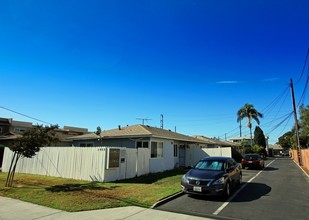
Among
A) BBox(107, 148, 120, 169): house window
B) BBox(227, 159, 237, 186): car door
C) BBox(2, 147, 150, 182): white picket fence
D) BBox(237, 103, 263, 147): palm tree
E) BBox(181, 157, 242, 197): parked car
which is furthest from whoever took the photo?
BBox(237, 103, 263, 147): palm tree

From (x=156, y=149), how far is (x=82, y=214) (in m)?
12.6

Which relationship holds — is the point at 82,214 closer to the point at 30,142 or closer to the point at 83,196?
the point at 83,196

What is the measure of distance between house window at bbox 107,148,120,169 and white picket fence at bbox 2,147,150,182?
0.62ft

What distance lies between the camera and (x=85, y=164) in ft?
48.7

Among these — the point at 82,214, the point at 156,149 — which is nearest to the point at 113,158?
the point at 156,149

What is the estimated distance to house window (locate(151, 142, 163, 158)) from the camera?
19.3 meters

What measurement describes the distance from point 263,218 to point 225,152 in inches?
778

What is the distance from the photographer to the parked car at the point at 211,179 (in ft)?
30.4

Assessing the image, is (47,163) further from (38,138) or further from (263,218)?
(263,218)

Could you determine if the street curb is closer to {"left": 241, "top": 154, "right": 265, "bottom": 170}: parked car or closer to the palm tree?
{"left": 241, "top": 154, "right": 265, "bottom": 170}: parked car

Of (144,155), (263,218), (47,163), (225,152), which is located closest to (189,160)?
(225,152)

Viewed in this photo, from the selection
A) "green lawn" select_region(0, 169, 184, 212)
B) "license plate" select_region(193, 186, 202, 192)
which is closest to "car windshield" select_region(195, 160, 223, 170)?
"green lawn" select_region(0, 169, 184, 212)

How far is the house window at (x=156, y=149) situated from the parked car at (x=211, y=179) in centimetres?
811

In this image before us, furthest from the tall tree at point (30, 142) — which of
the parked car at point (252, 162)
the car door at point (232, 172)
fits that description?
the parked car at point (252, 162)
